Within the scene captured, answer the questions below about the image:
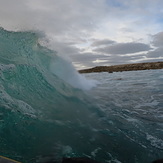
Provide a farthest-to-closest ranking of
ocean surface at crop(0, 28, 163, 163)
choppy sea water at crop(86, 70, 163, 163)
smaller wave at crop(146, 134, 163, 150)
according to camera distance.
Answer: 1. smaller wave at crop(146, 134, 163, 150)
2. choppy sea water at crop(86, 70, 163, 163)
3. ocean surface at crop(0, 28, 163, 163)

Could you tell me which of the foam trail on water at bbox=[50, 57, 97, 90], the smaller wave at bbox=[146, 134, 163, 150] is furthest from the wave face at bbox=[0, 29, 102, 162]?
the foam trail on water at bbox=[50, 57, 97, 90]

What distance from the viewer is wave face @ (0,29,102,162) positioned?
3616 mm

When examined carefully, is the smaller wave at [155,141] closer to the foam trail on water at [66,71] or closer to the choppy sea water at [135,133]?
the choppy sea water at [135,133]

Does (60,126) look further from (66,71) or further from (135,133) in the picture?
(66,71)

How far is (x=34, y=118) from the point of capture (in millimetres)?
5000

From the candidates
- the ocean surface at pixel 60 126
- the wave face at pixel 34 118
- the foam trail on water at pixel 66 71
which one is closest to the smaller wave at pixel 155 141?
the ocean surface at pixel 60 126

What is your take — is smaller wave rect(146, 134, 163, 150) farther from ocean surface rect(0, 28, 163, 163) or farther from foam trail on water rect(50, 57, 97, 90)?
foam trail on water rect(50, 57, 97, 90)

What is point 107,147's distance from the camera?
13.1 feet

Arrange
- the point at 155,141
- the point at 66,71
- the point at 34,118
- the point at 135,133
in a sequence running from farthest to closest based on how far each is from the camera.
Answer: the point at 66,71 → the point at 34,118 → the point at 135,133 → the point at 155,141

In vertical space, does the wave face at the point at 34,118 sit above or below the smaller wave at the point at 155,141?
above

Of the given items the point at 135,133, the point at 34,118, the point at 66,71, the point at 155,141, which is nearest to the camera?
the point at 155,141

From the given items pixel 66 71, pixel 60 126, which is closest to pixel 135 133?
pixel 60 126

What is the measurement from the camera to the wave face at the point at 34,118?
11.9 ft

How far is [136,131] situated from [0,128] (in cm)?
374
